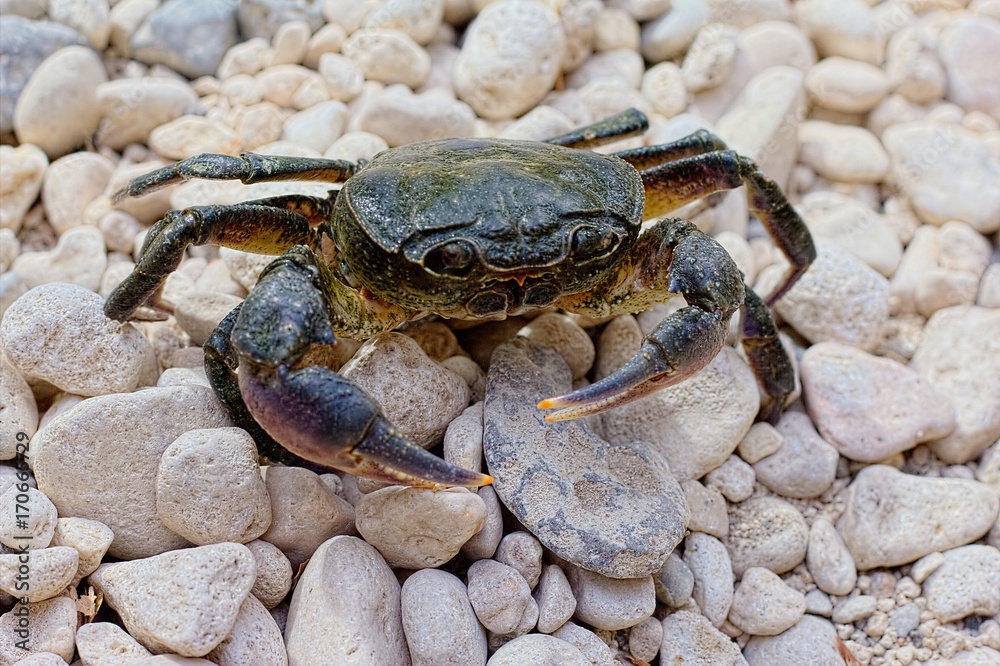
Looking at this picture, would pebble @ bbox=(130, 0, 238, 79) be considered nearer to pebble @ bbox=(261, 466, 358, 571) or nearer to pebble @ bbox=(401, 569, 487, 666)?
pebble @ bbox=(261, 466, 358, 571)

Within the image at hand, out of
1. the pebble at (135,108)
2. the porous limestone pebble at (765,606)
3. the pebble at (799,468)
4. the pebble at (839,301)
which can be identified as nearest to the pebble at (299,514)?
the porous limestone pebble at (765,606)

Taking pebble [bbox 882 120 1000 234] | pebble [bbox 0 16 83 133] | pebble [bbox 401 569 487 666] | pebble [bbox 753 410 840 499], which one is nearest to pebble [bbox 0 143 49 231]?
pebble [bbox 0 16 83 133]

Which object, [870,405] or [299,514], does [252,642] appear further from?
[870,405]

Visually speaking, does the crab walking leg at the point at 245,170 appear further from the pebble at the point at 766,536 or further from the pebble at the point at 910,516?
the pebble at the point at 910,516

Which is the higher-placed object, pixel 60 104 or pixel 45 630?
pixel 60 104

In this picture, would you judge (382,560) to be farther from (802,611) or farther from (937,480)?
(937,480)

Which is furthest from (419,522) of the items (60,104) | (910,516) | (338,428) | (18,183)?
(60,104)

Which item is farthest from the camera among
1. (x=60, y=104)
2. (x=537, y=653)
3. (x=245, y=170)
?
(x=60, y=104)
